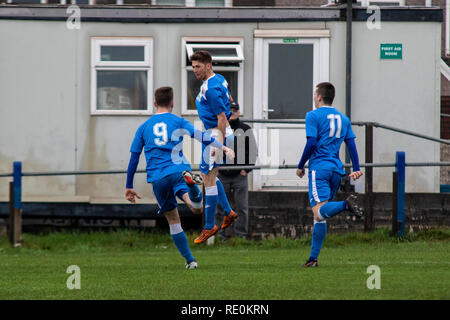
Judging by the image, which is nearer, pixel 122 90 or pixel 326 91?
pixel 326 91

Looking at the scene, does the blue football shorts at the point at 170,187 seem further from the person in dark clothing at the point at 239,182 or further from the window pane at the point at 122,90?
the window pane at the point at 122,90

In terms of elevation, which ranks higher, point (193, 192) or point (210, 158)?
point (210, 158)

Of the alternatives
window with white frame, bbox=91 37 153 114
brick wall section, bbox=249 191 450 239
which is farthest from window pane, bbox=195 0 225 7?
brick wall section, bbox=249 191 450 239

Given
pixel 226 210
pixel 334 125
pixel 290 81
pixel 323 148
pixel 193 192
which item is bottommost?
pixel 226 210

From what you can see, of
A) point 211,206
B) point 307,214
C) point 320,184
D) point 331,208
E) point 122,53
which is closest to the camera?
point 331,208

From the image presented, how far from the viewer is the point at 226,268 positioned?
10.9 meters

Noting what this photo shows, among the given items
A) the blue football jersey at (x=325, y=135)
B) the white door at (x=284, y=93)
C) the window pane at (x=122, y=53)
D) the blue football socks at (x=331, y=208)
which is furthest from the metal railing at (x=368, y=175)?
the blue football socks at (x=331, y=208)

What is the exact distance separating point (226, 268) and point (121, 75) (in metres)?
7.19

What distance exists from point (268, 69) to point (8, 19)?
15.0ft

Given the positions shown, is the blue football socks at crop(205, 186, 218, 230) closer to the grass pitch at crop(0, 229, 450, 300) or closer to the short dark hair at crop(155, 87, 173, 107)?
the grass pitch at crop(0, 229, 450, 300)

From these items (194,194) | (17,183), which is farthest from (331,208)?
(17,183)

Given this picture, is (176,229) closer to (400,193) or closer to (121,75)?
(400,193)

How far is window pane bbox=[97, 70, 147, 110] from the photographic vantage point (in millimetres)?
17281

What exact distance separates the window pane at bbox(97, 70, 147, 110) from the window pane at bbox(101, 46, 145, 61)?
0.25 meters
